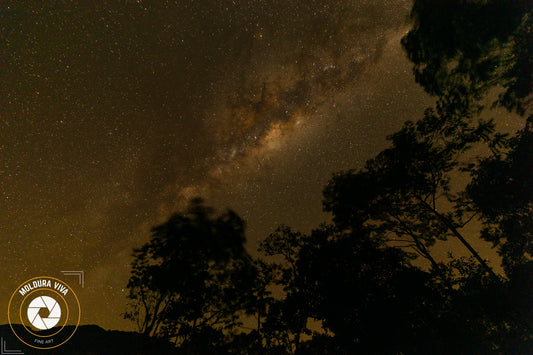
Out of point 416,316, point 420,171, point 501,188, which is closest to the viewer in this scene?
point 501,188

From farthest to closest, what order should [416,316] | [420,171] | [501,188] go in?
[420,171] → [416,316] → [501,188]

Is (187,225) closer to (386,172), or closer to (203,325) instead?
(203,325)

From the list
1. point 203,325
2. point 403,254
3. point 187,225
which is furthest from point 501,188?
point 203,325

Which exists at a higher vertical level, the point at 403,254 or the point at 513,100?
the point at 513,100

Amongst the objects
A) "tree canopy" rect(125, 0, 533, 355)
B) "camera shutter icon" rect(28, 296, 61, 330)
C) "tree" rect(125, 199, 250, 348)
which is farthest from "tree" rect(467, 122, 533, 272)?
"camera shutter icon" rect(28, 296, 61, 330)

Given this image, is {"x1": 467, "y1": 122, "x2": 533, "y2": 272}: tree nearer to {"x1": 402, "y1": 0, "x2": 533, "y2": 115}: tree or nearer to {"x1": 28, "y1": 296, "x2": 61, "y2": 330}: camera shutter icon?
{"x1": 402, "y1": 0, "x2": 533, "y2": 115}: tree

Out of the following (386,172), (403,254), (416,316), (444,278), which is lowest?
(416,316)

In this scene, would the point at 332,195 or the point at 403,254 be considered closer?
the point at 403,254

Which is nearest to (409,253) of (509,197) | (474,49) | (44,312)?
(509,197)

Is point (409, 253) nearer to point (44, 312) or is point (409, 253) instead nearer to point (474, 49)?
point (474, 49)

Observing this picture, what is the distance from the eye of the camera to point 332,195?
1812 cm

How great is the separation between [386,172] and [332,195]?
4.53 meters

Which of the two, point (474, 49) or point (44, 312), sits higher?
point (474, 49)

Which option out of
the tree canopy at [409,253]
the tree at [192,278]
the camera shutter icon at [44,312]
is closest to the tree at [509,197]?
the tree canopy at [409,253]
